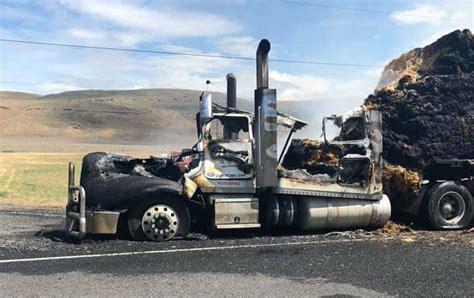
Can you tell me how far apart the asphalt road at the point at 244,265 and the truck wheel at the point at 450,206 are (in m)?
0.52

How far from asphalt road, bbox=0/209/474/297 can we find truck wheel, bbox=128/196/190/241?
225mm

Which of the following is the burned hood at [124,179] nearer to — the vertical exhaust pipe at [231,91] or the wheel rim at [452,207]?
the vertical exhaust pipe at [231,91]

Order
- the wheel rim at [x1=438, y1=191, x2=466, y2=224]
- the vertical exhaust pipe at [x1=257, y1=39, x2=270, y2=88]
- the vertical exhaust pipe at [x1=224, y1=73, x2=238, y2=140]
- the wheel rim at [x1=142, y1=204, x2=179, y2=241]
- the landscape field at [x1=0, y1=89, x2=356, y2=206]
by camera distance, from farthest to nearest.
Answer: the landscape field at [x1=0, y1=89, x2=356, y2=206]
the vertical exhaust pipe at [x1=224, y1=73, x2=238, y2=140]
the wheel rim at [x1=438, y1=191, x2=466, y2=224]
the vertical exhaust pipe at [x1=257, y1=39, x2=270, y2=88]
the wheel rim at [x1=142, y1=204, x2=179, y2=241]

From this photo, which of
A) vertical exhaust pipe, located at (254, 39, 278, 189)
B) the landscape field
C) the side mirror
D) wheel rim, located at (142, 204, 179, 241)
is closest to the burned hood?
wheel rim, located at (142, 204, 179, 241)

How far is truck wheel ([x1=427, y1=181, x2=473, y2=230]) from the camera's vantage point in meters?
10.2

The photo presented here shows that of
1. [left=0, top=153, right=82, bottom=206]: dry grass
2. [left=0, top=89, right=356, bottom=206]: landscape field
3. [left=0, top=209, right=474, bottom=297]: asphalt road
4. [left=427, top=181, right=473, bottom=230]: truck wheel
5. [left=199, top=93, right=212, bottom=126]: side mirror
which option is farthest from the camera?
[left=0, top=89, right=356, bottom=206]: landscape field

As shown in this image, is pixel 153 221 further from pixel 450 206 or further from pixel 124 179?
pixel 450 206

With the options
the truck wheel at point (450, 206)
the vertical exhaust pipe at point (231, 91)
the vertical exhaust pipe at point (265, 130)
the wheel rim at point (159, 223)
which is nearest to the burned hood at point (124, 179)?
the wheel rim at point (159, 223)

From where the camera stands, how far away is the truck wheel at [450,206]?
10180 mm

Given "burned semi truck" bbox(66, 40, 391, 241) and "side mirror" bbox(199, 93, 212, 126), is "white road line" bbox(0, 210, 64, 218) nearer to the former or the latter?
"burned semi truck" bbox(66, 40, 391, 241)

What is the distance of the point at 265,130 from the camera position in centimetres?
927

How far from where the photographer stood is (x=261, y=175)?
9.30 m

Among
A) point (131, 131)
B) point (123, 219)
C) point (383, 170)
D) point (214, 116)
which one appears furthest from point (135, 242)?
point (131, 131)

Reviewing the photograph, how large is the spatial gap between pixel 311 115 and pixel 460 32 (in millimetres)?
3422
